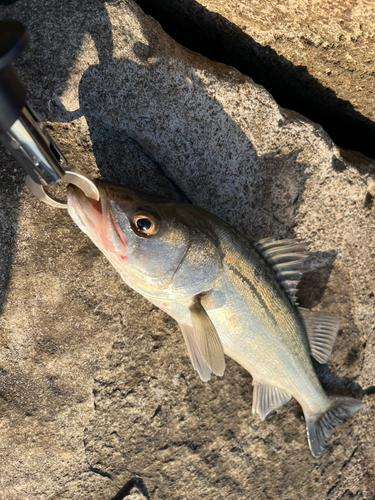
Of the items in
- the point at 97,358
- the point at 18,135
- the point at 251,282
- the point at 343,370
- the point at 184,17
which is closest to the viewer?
the point at 18,135

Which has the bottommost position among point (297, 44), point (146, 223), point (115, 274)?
point (115, 274)

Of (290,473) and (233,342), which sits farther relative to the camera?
(290,473)

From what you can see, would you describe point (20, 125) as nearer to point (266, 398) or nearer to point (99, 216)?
point (99, 216)

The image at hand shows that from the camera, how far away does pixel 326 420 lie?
104 inches

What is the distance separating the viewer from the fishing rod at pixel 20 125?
4.24ft

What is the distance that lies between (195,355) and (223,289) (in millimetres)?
464

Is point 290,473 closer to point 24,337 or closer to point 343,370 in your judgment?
point 343,370

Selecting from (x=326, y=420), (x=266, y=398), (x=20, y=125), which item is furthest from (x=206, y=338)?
(x=20, y=125)

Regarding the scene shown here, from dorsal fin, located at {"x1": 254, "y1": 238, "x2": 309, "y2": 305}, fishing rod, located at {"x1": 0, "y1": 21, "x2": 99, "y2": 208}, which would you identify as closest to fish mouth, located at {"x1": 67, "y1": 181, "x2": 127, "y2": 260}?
fishing rod, located at {"x1": 0, "y1": 21, "x2": 99, "y2": 208}

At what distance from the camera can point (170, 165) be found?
245 centimetres

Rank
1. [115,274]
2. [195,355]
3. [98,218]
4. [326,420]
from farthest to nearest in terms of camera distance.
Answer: [326,420] → [115,274] → [195,355] → [98,218]

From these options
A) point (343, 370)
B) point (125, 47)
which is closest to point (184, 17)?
point (125, 47)

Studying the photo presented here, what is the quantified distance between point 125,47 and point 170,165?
2.56ft

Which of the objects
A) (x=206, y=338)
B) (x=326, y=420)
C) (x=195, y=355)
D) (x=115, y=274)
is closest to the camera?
(x=206, y=338)
